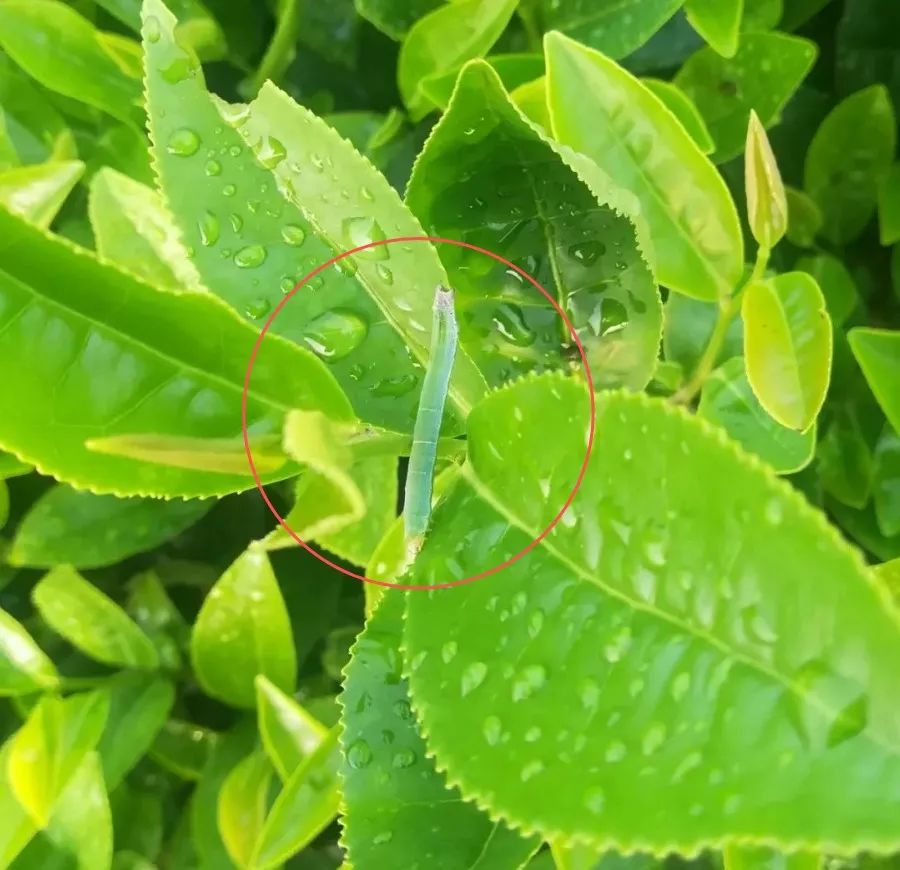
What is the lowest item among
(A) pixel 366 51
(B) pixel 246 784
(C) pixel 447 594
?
(B) pixel 246 784

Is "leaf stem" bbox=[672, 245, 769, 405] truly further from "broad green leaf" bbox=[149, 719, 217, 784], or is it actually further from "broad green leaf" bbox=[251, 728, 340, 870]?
"broad green leaf" bbox=[149, 719, 217, 784]

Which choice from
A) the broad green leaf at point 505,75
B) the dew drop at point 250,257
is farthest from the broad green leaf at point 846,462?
the dew drop at point 250,257

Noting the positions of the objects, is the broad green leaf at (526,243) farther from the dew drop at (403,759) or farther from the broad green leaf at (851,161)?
the broad green leaf at (851,161)

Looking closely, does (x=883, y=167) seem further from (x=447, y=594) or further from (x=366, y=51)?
(x=447, y=594)

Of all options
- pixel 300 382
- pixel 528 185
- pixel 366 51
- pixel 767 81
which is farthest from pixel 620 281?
pixel 366 51

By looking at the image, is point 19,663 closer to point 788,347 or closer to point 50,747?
point 50,747

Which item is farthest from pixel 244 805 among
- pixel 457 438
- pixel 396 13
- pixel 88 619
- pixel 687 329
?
pixel 396 13
